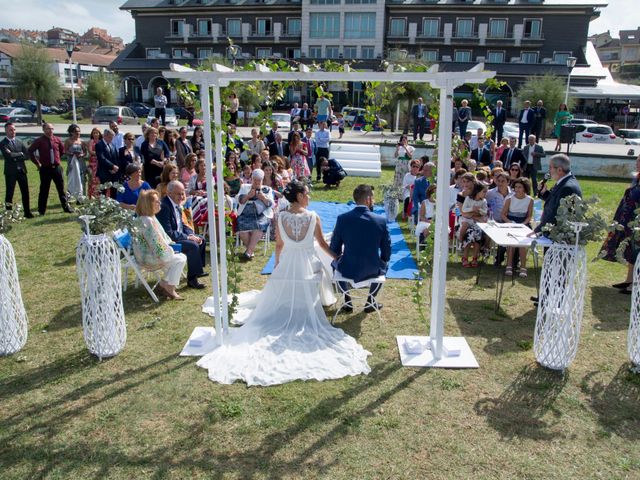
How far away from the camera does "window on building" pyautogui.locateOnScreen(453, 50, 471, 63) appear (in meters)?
47.1

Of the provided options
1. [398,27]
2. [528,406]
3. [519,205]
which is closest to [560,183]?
[519,205]

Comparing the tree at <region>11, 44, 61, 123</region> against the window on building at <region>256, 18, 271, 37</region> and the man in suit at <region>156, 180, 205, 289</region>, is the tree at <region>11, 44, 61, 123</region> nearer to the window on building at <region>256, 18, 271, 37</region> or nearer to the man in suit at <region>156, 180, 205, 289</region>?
the window on building at <region>256, 18, 271, 37</region>

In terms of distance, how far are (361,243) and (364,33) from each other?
151 ft

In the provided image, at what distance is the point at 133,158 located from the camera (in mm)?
10312

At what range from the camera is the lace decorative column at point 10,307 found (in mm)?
4844

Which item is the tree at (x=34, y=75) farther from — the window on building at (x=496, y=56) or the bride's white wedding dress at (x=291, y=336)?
the bride's white wedding dress at (x=291, y=336)

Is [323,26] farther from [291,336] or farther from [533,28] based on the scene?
[291,336]

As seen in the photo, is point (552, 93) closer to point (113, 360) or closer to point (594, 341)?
point (594, 341)

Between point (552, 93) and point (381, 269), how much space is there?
30651 mm

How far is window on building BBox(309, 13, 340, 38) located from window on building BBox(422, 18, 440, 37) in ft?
24.7

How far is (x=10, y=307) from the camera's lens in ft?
16.3

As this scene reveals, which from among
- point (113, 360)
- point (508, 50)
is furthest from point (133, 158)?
point (508, 50)

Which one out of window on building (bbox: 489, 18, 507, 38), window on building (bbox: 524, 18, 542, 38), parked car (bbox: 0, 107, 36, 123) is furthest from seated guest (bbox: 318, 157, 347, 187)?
window on building (bbox: 524, 18, 542, 38)

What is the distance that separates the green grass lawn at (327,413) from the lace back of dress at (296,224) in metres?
1.10
